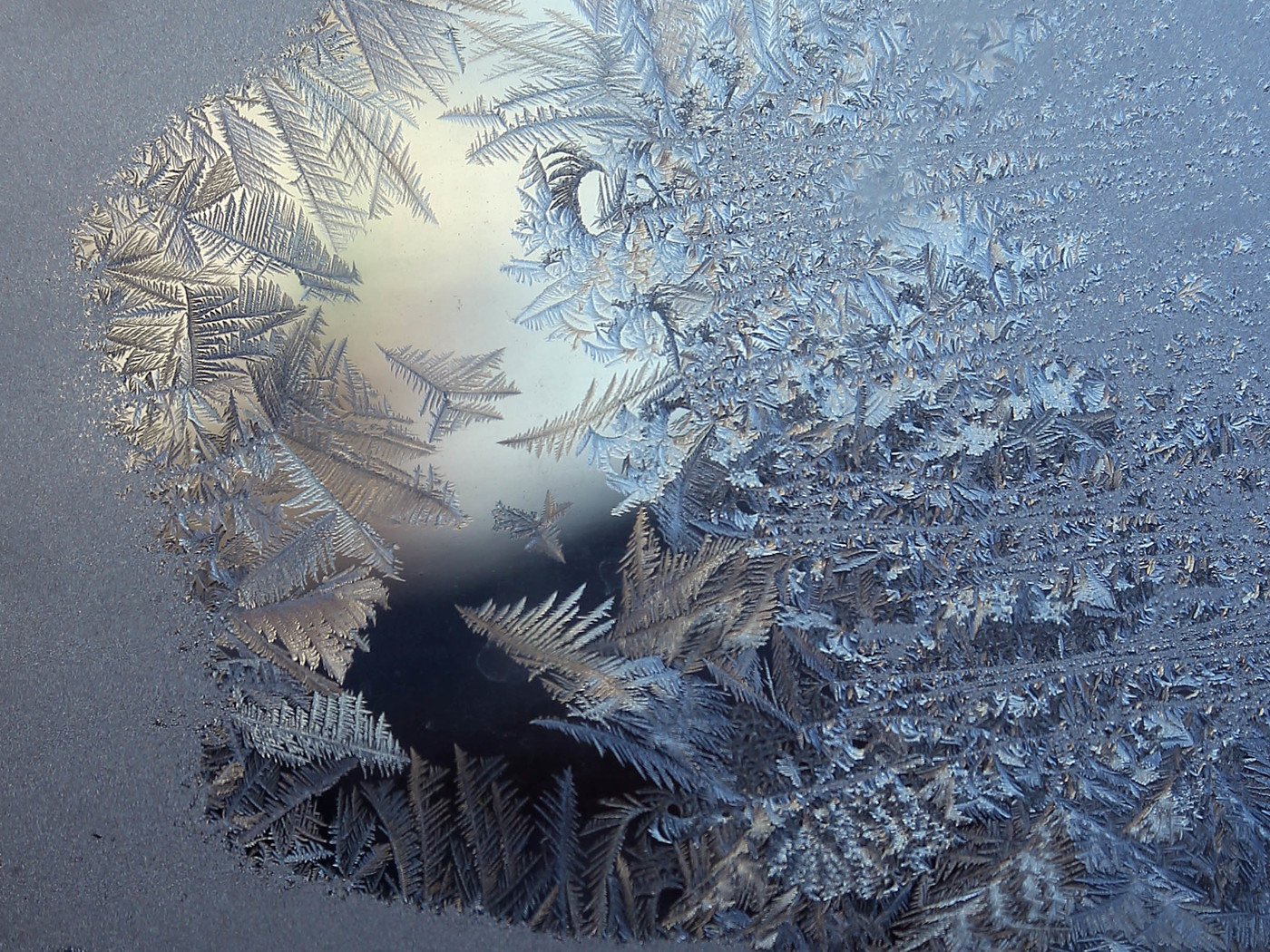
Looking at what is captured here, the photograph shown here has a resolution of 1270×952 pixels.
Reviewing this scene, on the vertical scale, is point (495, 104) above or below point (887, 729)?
above

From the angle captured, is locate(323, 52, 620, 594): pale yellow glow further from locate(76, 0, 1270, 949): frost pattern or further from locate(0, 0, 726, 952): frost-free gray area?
locate(0, 0, 726, 952): frost-free gray area

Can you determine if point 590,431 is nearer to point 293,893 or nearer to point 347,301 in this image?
point 347,301

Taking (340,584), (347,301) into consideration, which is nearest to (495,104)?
(347,301)

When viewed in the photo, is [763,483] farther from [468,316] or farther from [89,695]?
[89,695]

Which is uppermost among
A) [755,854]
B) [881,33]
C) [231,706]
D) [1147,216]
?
[881,33]

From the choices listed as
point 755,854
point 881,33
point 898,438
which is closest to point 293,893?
point 755,854

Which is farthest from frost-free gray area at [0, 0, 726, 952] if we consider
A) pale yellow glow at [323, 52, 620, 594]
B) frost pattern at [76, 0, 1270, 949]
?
pale yellow glow at [323, 52, 620, 594]

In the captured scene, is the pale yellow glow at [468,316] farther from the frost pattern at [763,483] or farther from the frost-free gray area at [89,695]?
the frost-free gray area at [89,695]

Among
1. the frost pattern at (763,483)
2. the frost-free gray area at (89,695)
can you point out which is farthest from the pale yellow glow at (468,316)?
the frost-free gray area at (89,695)
